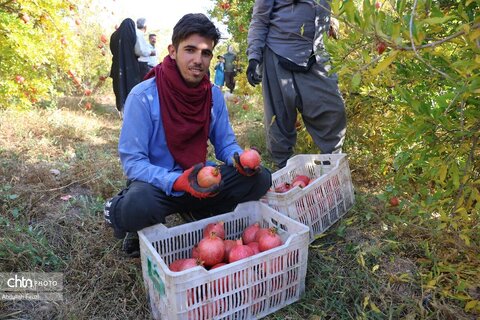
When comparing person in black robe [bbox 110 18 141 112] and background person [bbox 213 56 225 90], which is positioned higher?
person in black robe [bbox 110 18 141 112]

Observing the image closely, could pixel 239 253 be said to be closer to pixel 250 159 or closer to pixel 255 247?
pixel 255 247

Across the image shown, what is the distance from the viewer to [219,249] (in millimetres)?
1800

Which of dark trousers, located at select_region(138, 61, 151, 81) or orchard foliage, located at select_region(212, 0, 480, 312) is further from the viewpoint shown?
dark trousers, located at select_region(138, 61, 151, 81)

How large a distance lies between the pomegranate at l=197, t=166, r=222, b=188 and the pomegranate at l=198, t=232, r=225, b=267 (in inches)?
10.8

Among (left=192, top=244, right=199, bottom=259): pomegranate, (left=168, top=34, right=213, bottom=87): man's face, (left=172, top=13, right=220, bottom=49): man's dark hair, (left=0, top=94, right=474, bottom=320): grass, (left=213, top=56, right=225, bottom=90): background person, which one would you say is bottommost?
(left=213, top=56, right=225, bottom=90): background person

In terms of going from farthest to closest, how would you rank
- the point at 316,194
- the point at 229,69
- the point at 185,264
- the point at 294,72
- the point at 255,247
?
the point at 229,69, the point at 294,72, the point at 316,194, the point at 255,247, the point at 185,264

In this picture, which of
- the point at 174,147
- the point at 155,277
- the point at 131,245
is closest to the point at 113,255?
the point at 131,245

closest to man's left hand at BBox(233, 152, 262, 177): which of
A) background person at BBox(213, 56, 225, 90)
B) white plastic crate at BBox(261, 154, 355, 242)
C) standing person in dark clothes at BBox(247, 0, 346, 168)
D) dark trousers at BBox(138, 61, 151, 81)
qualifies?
white plastic crate at BBox(261, 154, 355, 242)

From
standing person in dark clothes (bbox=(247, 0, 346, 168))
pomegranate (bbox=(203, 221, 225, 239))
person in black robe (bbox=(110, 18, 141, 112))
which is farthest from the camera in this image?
person in black robe (bbox=(110, 18, 141, 112))

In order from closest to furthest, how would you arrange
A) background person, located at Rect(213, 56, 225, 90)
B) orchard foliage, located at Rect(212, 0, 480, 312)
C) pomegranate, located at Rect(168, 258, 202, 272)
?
orchard foliage, located at Rect(212, 0, 480, 312) → pomegranate, located at Rect(168, 258, 202, 272) → background person, located at Rect(213, 56, 225, 90)

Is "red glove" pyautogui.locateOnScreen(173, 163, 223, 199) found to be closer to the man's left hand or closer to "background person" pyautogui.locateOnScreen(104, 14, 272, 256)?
"background person" pyautogui.locateOnScreen(104, 14, 272, 256)

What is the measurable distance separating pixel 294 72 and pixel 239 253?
1.60 metres

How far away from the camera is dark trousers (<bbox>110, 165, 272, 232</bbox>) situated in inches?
72.5

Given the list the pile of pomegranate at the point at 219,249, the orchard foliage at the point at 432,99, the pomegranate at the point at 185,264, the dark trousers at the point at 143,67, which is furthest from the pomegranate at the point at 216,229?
the dark trousers at the point at 143,67
